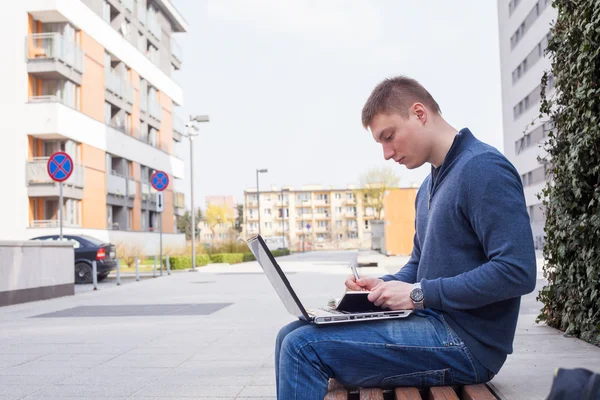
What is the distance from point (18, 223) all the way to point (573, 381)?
3310cm

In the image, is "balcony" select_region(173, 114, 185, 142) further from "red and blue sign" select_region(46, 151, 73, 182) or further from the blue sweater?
the blue sweater

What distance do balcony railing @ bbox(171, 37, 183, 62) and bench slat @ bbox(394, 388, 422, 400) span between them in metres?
51.6

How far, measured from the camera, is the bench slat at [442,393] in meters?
2.38

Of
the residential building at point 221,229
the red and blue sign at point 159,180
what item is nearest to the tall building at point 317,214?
the residential building at point 221,229

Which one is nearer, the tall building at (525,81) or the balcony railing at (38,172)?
the balcony railing at (38,172)

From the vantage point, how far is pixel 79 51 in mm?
34969

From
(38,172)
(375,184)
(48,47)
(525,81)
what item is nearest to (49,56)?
(48,47)

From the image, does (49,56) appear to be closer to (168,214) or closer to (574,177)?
(168,214)

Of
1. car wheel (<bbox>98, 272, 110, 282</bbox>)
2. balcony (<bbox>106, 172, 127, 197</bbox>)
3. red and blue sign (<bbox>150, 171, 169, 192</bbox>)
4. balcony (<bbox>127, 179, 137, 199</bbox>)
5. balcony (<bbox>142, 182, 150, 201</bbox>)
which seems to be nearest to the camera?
car wheel (<bbox>98, 272, 110, 282</bbox>)

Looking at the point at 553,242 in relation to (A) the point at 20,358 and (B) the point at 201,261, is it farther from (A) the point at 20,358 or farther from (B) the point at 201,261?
(B) the point at 201,261

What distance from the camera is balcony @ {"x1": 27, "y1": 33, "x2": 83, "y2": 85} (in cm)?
3209

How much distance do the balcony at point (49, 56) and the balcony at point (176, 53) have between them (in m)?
18.7

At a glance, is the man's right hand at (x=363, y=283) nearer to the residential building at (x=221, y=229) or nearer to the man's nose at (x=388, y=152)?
the man's nose at (x=388, y=152)

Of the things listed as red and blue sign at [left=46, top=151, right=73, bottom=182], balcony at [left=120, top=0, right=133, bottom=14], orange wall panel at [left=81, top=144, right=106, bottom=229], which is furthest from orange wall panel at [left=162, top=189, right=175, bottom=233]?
red and blue sign at [left=46, top=151, right=73, bottom=182]
